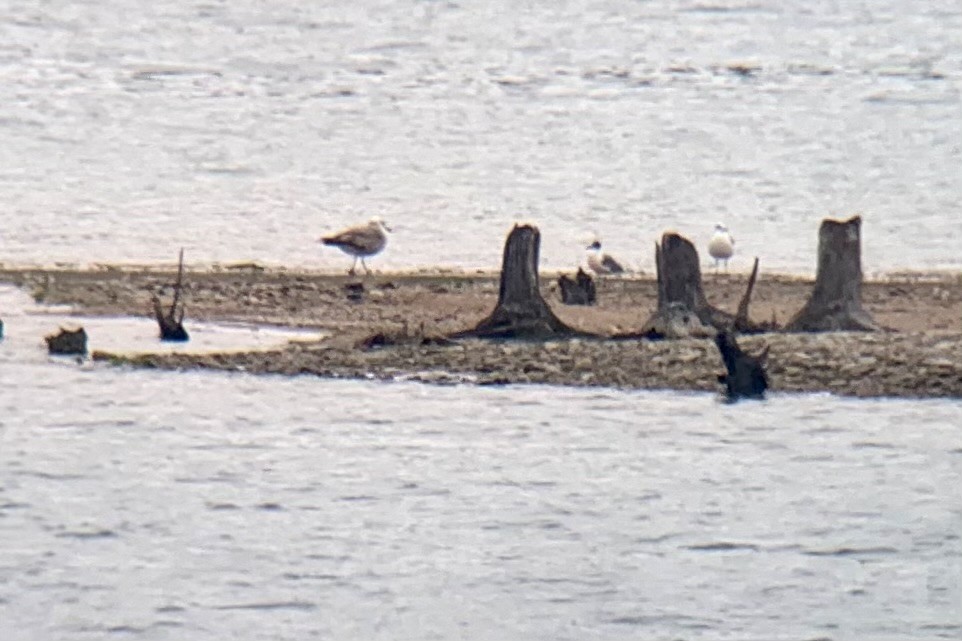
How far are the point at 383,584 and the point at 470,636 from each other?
1014mm

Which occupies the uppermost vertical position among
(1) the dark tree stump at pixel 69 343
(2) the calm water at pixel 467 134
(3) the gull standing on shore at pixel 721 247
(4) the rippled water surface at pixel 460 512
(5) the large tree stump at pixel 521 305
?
(2) the calm water at pixel 467 134

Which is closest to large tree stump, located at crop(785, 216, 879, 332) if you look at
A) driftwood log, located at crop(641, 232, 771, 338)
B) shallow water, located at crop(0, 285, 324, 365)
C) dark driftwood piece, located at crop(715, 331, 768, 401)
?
driftwood log, located at crop(641, 232, 771, 338)

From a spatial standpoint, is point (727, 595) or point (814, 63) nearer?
point (727, 595)

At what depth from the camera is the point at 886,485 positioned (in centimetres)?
1559

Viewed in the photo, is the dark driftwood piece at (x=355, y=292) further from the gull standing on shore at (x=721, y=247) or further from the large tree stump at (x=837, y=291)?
the large tree stump at (x=837, y=291)

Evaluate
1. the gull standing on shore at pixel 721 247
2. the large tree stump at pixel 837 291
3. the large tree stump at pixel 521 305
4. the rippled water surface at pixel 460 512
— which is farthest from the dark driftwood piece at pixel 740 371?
the gull standing on shore at pixel 721 247

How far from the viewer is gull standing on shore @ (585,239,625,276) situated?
2316 cm

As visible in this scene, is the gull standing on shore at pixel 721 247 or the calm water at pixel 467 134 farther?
the calm water at pixel 467 134

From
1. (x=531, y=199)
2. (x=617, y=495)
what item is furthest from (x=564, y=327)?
(x=531, y=199)

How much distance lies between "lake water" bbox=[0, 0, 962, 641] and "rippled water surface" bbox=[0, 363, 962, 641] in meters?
0.03

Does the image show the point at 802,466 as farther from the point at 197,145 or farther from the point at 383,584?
the point at 197,145

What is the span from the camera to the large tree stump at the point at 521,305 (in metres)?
18.6

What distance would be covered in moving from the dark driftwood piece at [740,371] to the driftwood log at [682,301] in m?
1.13

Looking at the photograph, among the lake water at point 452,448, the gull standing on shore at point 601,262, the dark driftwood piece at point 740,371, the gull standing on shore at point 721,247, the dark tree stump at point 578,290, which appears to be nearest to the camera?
the lake water at point 452,448
